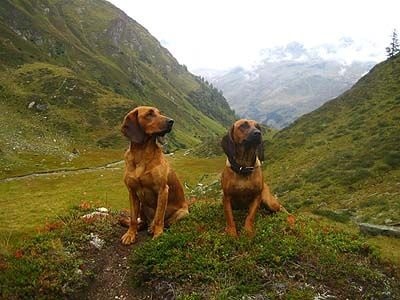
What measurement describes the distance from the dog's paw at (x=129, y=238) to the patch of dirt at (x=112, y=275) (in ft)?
0.33

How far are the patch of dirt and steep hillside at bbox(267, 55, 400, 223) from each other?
11454 millimetres

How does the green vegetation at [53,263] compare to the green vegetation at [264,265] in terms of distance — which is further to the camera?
the green vegetation at [53,263]

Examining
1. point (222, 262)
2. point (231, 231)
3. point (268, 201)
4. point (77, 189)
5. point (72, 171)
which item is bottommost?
point (72, 171)

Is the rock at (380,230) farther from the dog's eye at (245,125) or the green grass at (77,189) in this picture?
the green grass at (77,189)

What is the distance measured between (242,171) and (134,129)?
2736mm

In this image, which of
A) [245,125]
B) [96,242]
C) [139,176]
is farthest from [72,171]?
[245,125]

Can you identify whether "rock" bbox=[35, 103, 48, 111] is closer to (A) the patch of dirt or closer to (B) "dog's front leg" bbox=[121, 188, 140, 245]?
(A) the patch of dirt

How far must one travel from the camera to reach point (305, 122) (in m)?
71.4

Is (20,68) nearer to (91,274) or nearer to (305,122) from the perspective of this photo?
(305,122)

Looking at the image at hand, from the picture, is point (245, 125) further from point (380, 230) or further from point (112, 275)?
point (380, 230)

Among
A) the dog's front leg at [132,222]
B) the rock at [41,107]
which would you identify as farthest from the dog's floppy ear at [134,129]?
the rock at [41,107]

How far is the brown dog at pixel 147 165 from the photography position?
1123 cm

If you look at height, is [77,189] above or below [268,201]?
below

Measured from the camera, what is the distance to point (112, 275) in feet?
36.2
